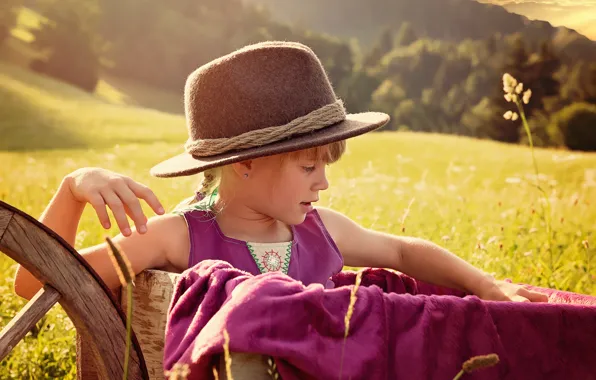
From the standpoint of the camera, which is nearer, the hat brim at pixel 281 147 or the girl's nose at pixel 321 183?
the hat brim at pixel 281 147

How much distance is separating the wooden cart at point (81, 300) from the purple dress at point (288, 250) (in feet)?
0.97

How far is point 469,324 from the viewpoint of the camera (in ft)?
5.93

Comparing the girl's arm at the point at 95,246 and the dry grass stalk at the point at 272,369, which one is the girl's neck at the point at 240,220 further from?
the dry grass stalk at the point at 272,369

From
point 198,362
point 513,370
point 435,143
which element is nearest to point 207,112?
point 198,362

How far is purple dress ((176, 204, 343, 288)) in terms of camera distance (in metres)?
2.46

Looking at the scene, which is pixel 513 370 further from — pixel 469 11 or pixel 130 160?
pixel 469 11

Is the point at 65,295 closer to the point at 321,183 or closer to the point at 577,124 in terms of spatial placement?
the point at 321,183

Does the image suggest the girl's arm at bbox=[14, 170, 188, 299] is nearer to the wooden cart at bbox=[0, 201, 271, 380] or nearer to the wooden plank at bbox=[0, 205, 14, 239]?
the wooden cart at bbox=[0, 201, 271, 380]

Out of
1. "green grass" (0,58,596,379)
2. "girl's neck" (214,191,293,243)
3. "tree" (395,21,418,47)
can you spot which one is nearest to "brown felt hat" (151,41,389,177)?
"girl's neck" (214,191,293,243)

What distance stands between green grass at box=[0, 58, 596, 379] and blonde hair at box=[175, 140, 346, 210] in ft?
1.48

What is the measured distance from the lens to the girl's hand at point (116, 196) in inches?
82.4

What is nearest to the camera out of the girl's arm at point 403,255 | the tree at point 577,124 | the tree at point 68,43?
the girl's arm at point 403,255

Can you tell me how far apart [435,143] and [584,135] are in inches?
197

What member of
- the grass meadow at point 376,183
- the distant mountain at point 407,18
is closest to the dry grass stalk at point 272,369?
the grass meadow at point 376,183
